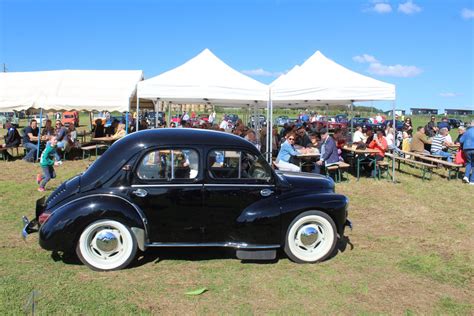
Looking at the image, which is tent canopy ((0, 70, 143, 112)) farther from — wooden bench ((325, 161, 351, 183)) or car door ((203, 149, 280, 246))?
car door ((203, 149, 280, 246))

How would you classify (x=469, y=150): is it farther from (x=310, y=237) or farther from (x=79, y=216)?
(x=79, y=216)

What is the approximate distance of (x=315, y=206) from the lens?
4.99 meters

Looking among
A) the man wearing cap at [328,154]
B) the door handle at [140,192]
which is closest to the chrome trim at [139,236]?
the door handle at [140,192]

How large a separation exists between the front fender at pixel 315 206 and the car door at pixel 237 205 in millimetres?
99

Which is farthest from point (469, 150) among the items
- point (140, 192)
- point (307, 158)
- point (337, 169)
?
point (140, 192)

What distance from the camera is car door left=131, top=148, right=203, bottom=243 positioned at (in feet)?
15.4

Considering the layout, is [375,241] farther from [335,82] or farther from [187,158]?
[335,82]

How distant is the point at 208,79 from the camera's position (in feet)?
37.2

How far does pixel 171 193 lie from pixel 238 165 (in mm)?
872

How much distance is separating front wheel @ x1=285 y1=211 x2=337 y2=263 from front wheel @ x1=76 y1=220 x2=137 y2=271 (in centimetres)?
187

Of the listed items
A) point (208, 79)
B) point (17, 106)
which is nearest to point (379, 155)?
point (208, 79)

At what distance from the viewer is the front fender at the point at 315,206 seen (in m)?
4.93

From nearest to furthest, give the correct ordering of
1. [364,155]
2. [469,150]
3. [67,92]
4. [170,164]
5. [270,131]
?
1. [170,164]
2. [469,150]
3. [364,155]
4. [270,131]
5. [67,92]

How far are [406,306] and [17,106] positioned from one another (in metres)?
15.1
